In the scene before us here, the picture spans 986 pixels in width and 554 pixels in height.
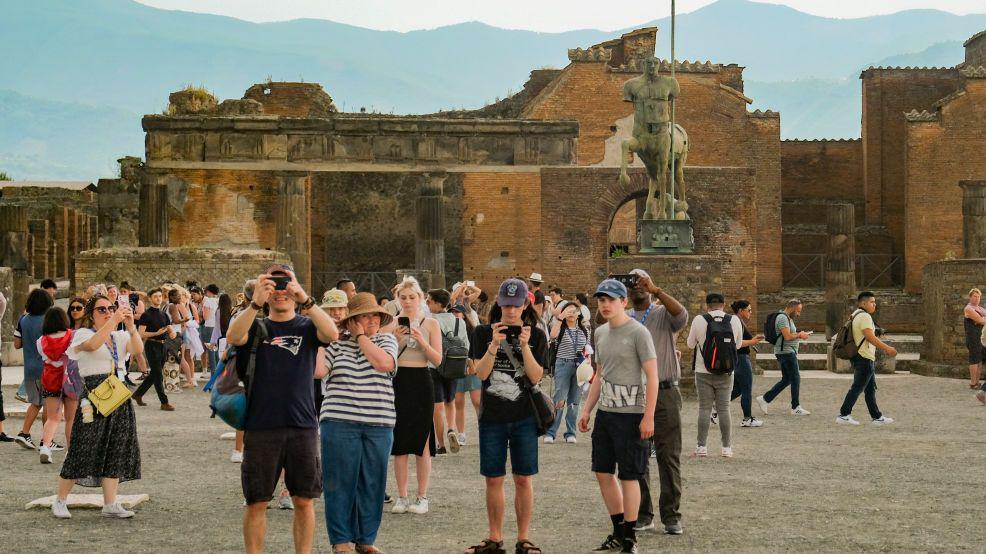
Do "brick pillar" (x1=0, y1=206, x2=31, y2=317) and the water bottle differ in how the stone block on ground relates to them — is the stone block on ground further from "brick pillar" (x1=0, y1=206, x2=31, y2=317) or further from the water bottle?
"brick pillar" (x1=0, y1=206, x2=31, y2=317)

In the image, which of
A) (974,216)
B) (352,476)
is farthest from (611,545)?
(974,216)

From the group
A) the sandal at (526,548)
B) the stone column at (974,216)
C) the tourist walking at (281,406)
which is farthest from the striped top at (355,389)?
the stone column at (974,216)

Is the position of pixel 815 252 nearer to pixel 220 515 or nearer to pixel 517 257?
pixel 517 257

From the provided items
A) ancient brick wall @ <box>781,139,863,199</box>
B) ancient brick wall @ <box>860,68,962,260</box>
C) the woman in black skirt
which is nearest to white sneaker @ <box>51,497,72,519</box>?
the woman in black skirt

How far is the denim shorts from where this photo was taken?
315 inches

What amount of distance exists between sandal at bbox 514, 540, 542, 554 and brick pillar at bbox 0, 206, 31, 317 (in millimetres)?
22589

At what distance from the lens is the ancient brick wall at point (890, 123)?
4312 centimetres

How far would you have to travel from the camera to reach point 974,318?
19688mm

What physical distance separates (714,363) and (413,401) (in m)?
3.86

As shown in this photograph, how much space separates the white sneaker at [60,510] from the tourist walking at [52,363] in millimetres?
2219

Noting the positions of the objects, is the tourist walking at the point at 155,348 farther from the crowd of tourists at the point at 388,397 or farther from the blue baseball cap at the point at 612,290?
the blue baseball cap at the point at 612,290

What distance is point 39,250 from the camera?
39594 millimetres

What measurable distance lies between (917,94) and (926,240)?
6759 millimetres

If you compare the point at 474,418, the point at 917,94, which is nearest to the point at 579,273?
the point at 917,94
